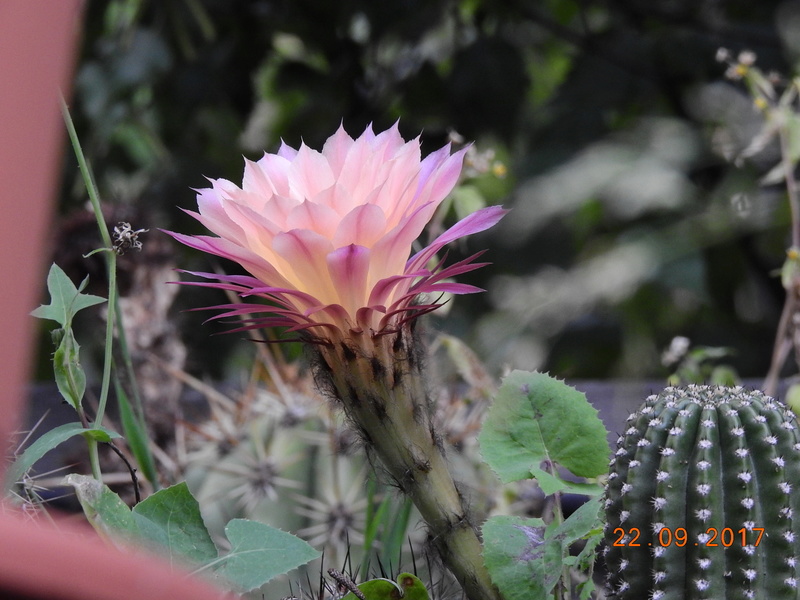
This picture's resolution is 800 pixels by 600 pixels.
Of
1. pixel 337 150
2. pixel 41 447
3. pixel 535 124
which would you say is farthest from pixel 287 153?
pixel 535 124

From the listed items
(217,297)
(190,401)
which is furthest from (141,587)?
(217,297)

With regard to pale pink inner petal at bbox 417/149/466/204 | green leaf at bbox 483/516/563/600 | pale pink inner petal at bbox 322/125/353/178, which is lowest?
green leaf at bbox 483/516/563/600

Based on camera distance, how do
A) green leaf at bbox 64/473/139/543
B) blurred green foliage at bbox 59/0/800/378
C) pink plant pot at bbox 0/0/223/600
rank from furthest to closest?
blurred green foliage at bbox 59/0/800/378 < green leaf at bbox 64/473/139/543 < pink plant pot at bbox 0/0/223/600

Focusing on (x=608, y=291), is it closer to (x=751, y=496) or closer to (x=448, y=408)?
(x=448, y=408)

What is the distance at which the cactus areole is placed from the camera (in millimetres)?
310

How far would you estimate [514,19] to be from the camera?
1630 millimetres

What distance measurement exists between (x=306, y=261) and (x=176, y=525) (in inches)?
4.1

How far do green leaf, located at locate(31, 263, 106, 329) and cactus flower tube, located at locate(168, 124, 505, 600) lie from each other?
51mm

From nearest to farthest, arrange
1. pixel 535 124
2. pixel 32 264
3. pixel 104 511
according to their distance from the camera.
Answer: pixel 32 264 < pixel 104 511 < pixel 535 124

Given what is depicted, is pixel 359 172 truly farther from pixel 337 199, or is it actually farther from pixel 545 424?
pixel 545 424

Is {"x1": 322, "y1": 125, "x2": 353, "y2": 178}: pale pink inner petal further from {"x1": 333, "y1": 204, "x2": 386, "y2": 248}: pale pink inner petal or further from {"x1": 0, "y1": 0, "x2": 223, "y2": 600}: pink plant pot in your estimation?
{"x1": 0, "y1": 0, "x2": 223, "y2": 600}: pink plant pot

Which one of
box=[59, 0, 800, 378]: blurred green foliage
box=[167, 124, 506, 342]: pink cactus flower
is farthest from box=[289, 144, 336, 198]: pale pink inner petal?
box=[59, 0, 800, 378]: blurred green foliage

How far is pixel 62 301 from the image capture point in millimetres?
315

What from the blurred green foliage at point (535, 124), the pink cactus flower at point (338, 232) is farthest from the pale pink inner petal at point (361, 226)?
the blurred green foliage at point (535, 124)
